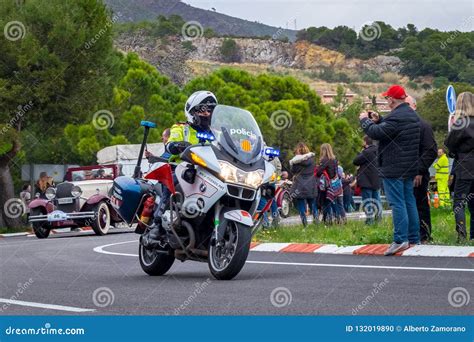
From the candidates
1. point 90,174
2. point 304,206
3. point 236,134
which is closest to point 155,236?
point 236,134

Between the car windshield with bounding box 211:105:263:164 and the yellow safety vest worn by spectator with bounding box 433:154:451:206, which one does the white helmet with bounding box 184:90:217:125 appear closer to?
the car windshield with bounding box 211:105:263:164

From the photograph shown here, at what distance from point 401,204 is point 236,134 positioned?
3140mm

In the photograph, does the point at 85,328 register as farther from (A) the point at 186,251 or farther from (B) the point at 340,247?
(B) the point at 340,247

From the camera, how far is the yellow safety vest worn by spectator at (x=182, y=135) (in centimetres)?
1124

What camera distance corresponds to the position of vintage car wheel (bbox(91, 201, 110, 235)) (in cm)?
2548

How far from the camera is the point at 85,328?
7.03 meters

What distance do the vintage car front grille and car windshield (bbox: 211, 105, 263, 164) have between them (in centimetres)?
28

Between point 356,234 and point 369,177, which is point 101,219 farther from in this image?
point 356,234

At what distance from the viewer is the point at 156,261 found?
11.6 metres

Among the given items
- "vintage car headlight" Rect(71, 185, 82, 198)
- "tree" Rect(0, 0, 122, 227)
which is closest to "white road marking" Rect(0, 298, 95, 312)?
"vintage car headlight" Rect(71, 185, 82, 198)

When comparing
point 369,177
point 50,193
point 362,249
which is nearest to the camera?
point 362,249

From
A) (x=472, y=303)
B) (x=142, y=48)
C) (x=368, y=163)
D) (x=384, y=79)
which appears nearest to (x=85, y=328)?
(x=472, y=303)

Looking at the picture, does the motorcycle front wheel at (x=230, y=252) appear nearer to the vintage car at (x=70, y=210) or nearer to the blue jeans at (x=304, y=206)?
the blue jeans at (x=304, y=206)

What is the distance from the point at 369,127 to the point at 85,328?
669 cm
